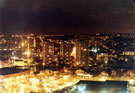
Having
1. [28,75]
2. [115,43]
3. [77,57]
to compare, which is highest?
[115,43]

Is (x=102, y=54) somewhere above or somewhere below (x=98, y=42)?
below

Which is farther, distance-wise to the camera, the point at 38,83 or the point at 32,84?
the point at 38,83

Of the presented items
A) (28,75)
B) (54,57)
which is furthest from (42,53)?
(28,75)

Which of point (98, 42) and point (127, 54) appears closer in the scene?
point (127, 54)

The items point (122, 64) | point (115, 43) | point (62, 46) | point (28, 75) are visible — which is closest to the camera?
point (28, 75)

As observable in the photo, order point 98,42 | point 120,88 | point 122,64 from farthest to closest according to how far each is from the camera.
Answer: point 98,42
point 122,64
point 120,88

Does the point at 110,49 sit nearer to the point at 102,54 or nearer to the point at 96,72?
the point at 102,54

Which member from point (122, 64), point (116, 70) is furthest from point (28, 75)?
point (122, 64)

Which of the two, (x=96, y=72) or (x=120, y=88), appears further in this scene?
(x=96, y=72)

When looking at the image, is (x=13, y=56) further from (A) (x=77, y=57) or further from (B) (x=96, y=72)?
(B) (x=96, y=72)
